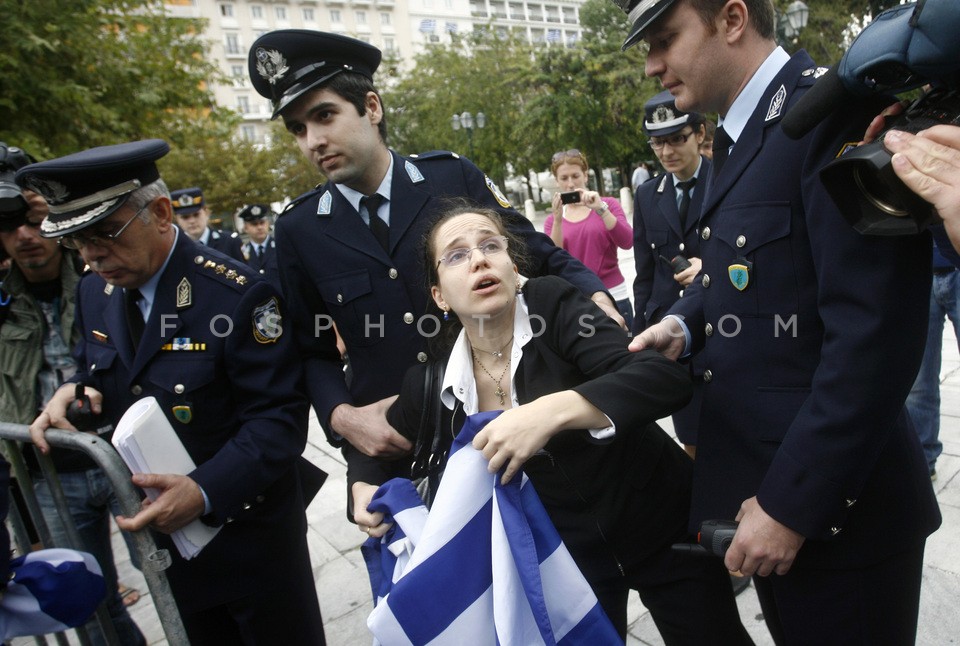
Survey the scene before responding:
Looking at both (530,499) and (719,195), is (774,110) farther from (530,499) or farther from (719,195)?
(530,499)

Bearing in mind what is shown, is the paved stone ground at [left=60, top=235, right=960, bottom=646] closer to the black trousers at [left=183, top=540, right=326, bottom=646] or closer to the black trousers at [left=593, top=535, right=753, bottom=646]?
the black trousers at [left=183, top=540, right=326, bottom=646]

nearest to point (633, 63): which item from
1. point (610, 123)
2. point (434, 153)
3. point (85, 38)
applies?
point (610, 123)

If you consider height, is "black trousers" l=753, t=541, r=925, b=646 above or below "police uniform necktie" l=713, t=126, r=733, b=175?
below

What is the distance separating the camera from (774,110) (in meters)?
1.50

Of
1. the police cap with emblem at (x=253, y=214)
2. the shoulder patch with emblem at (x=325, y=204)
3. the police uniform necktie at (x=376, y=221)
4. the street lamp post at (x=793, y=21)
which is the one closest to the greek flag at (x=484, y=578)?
the police uniform necktie at (x=376, y=221)

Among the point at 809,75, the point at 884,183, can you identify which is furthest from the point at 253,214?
the point at 884,183

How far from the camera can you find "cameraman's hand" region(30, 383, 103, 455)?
2.13m

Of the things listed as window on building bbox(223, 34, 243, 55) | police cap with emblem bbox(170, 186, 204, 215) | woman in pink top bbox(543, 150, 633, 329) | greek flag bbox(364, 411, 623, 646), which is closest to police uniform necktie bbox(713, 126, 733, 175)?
greek flag bbox(364, 411, 623, 646)

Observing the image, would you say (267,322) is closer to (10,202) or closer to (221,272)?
(221,272)

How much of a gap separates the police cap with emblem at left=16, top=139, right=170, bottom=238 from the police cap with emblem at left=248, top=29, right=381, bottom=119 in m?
0.53

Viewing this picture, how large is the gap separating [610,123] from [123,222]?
28600mm

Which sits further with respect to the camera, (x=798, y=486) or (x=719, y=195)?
(x=719, y=195)

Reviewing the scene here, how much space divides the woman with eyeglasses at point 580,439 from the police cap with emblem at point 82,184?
105cm

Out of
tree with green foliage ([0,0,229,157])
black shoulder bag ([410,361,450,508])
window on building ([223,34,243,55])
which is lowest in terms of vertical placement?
black shoulder bag ([410,361,450,508])
